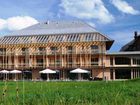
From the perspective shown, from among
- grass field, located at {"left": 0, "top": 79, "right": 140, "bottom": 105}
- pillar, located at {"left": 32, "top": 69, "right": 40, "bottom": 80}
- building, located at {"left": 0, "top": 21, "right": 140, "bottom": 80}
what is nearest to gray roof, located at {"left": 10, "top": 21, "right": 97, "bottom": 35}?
building, located at {"left": 0, "top": 21, "right": 140, "bottom": 80}

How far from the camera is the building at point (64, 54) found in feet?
233

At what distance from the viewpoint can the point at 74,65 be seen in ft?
234

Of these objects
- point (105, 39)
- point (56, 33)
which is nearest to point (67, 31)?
point (56, 33)

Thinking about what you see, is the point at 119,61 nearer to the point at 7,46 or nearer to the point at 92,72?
the point at 92,72

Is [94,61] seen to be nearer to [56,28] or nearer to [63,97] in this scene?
→ [56,28]

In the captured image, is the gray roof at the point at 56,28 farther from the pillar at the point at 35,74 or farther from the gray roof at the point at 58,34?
the pillar at the point at 35,74

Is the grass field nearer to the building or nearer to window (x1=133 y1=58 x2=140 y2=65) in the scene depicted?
the building

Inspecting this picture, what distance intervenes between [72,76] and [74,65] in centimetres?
196

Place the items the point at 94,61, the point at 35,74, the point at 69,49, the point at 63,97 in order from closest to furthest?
the point at 63,97 → the point at 94,61 → the point at 69,49 → the point at 35,74

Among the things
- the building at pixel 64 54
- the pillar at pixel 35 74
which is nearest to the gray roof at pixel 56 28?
the building at pixel 64 54

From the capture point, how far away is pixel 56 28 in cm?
8012

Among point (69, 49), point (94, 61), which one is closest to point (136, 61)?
point (94, 61)

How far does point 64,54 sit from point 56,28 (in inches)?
367

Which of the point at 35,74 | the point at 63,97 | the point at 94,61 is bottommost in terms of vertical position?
the point at 35,74
